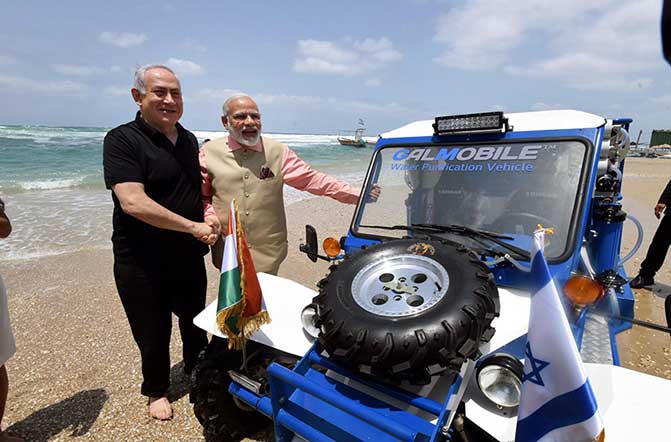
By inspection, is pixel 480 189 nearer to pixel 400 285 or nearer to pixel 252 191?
pixel 400 285

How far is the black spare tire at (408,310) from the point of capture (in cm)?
149

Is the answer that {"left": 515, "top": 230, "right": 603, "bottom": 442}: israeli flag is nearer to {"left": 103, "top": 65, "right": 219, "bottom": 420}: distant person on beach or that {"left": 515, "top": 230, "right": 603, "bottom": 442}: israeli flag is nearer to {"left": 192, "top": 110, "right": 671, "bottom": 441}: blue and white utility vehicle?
{"left": 192, "top": 110, "right": 671, "bottom": 441}: blue and white utility vehicle

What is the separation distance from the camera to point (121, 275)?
282cm

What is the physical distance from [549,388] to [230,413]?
1.99m

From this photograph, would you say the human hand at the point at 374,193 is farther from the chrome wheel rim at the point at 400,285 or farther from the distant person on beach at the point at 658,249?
the distant person on beach at the point at 658,249

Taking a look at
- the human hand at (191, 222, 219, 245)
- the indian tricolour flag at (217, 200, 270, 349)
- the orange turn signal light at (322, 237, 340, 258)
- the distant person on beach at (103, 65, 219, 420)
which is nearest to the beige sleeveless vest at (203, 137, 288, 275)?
the distant person on beach at (103, 65, 219, 420)

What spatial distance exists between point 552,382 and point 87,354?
15.0 ft

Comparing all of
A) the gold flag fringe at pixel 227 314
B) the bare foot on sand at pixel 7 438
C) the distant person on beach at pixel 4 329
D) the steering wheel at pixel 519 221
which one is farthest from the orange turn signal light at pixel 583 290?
the bare foot on sand at pixel 7 438

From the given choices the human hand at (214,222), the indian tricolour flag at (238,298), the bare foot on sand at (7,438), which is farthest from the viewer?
the human hand at (214,222)

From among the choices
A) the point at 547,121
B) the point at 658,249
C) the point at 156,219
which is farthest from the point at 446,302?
the point at 658,249

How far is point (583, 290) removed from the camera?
1982mm

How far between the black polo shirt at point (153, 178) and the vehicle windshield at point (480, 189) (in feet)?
4.43

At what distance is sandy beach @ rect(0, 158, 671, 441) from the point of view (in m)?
3.04

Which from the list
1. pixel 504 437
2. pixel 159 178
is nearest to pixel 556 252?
pixel 504 437
